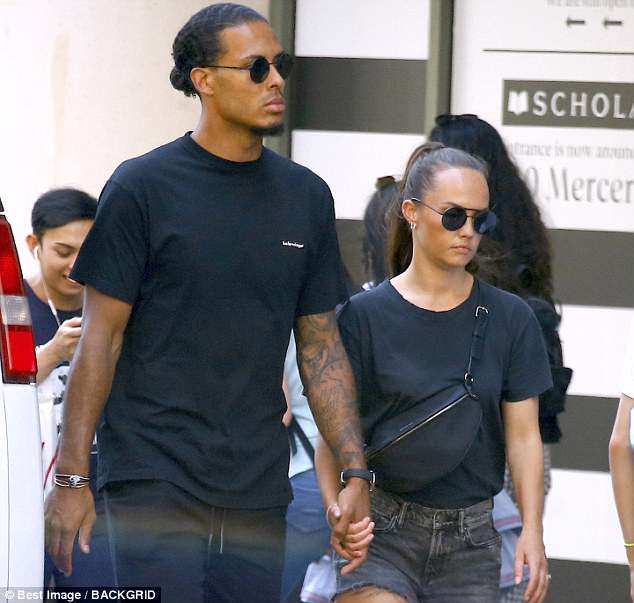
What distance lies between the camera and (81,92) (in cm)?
719

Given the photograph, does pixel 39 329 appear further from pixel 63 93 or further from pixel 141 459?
pixel 63 93

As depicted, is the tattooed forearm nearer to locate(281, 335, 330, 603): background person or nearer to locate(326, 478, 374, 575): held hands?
locate(326, 478, 374, 575): held hands

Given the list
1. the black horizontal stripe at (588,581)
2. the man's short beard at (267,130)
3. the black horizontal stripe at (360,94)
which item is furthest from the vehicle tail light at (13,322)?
the black horizontal stripe at (588,581)

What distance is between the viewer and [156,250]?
13.3ft

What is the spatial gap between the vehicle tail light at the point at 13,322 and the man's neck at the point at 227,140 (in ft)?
2.03

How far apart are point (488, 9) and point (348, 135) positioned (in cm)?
87

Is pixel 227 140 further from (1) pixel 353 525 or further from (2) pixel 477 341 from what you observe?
(1) pixel 353 525

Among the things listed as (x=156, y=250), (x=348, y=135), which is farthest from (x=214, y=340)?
(x=348, y=135)

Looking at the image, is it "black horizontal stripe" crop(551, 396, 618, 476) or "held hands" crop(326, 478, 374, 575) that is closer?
"held hands" crop(326, 478, 374, 575)

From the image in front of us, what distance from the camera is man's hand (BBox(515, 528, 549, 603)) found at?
169 inches

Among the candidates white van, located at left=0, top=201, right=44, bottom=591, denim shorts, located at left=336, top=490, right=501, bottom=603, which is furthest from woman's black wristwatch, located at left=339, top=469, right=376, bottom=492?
white van, located at left=0, top=201, right=44, bottom=591

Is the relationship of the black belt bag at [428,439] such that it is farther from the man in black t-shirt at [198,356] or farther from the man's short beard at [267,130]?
the man's short beard at [267,130]

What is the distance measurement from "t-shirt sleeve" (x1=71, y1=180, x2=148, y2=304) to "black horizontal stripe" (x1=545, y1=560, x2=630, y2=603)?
3.52m

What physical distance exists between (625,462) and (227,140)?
4.71ft
